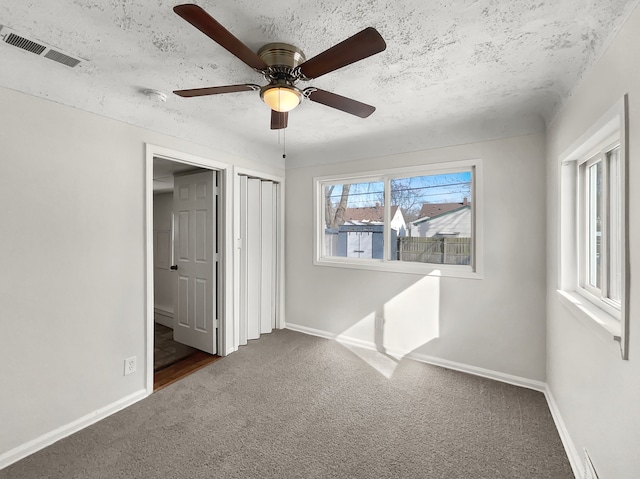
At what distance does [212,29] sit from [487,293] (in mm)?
2867

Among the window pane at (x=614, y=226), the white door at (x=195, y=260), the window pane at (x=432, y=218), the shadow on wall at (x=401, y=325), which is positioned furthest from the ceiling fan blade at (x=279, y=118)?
the shadow on wall at (x=401, y=325)

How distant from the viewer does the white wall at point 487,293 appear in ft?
8.47

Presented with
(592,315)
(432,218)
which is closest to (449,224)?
(432,218)

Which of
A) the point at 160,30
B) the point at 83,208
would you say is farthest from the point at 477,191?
the point at 83,208

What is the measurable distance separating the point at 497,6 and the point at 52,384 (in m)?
3.28

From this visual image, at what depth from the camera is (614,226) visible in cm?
154

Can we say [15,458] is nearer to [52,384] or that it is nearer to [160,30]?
[52,384]

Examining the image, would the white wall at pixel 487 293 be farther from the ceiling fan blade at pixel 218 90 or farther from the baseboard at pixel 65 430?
the baseboard at pixel 65 430

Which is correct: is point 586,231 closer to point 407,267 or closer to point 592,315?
point 592,315

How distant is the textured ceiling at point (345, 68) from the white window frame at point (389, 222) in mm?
342

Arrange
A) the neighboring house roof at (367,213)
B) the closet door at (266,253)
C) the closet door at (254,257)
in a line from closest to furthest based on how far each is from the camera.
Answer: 1. the neighboring house roof at (367,213)
2. the closet door at (254,257)
3. the closet door at (266,253)

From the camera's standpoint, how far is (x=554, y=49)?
1.62 meters

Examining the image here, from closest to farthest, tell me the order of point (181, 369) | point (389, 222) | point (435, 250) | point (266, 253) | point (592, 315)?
point (592, 315), point (181, 369), point (435, 250), point (389, 222), point (266, 253)

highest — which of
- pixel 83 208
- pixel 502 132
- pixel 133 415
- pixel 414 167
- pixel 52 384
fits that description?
pixel 502 132
